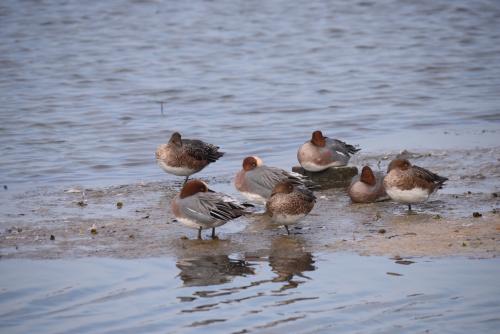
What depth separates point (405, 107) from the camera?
17891 millimetres


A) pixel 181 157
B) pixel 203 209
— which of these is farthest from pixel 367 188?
pixel 181 157

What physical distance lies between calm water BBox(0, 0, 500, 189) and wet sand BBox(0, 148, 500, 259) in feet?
5.51

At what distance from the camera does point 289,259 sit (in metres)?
8.75

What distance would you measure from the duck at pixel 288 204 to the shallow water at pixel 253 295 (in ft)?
1.84

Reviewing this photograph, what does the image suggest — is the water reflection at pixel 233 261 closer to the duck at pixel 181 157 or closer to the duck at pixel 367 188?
the duck at pixel 367 188

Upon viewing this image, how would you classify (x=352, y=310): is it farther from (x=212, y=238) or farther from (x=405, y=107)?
(x=405, y=107)

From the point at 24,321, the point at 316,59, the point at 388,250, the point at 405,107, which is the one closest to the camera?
the point at 24,321

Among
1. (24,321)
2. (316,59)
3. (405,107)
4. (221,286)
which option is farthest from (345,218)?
(316,59)

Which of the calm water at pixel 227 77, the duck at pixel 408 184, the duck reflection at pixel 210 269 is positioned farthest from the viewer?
the calm water at pixel 227 77

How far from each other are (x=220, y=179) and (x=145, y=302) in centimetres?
491

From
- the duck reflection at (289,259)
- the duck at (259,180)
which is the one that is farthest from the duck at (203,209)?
the duck at (259,180)

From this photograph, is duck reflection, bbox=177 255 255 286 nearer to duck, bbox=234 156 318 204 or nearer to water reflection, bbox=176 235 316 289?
water reflection, bbox=176 235 316 289

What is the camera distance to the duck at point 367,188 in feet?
35.0

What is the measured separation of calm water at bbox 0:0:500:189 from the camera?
15305 mm
